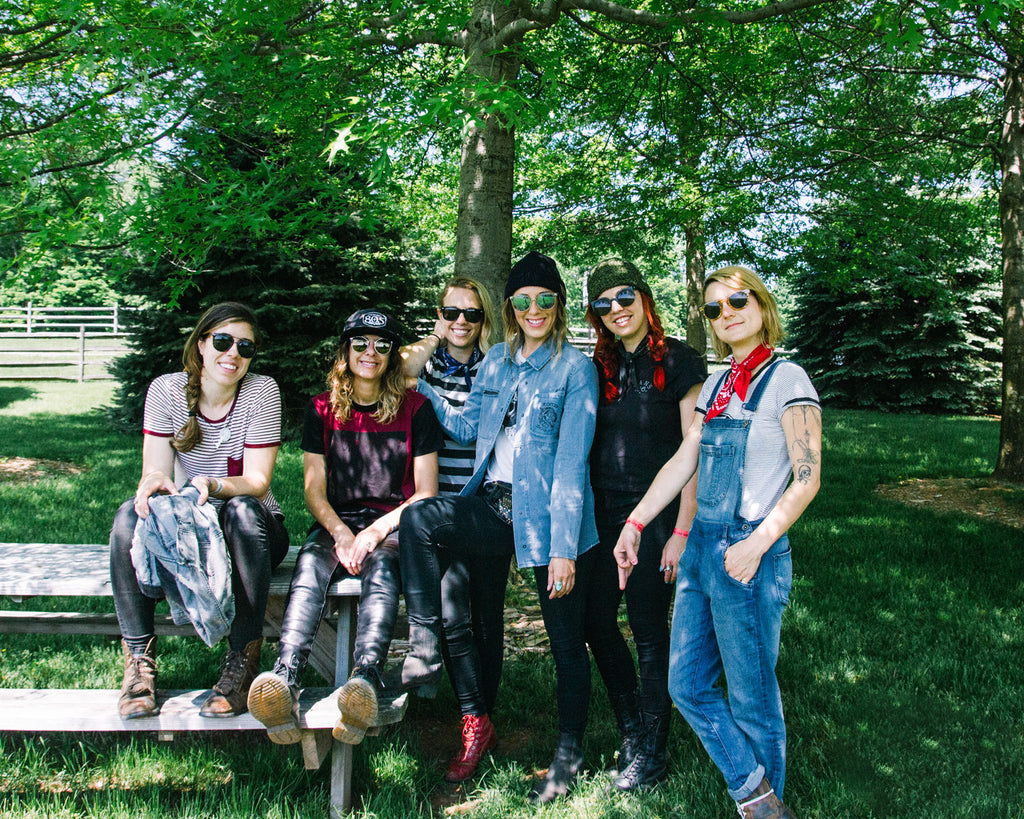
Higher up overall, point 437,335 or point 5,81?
point 5,81

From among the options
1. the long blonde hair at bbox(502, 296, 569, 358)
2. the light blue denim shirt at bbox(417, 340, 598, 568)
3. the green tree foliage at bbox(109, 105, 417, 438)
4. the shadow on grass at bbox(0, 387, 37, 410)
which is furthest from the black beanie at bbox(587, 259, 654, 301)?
the shadow on grass at bbox(0, 387, 37, 410)

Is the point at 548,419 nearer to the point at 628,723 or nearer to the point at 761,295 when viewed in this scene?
the point at 761,295

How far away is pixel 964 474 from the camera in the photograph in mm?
10016

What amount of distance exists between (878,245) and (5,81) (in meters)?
9.38

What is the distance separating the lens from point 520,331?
3436 mm

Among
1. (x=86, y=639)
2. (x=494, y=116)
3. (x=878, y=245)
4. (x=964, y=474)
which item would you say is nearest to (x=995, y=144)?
(x=878, y=245)

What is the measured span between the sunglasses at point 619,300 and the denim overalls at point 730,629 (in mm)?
627

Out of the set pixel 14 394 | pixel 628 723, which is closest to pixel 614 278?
pixel 628 723

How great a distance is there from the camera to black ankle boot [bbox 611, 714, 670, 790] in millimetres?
3096

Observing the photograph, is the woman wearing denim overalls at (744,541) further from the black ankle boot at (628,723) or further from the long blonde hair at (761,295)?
the black ankle boot at (628,723)

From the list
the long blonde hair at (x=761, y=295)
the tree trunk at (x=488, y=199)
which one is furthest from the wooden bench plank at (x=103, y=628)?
the tree trunk at (x=488, y=199)

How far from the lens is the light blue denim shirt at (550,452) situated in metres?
3.05

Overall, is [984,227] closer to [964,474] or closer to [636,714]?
[964,474]

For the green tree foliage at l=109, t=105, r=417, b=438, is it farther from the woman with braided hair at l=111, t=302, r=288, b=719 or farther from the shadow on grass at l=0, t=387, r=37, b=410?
the woman with braided hair at l=111, t=302, r=288, b=719
